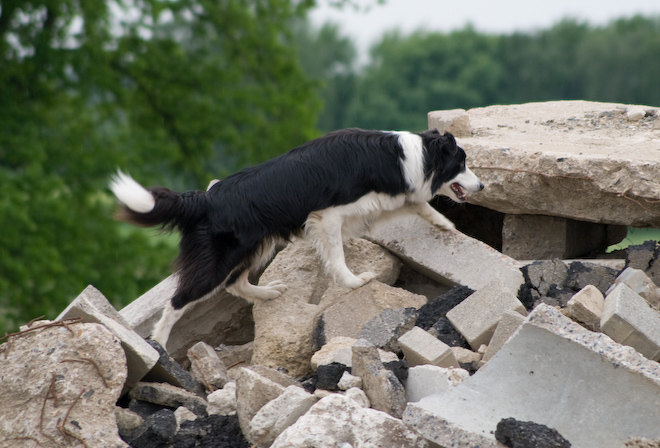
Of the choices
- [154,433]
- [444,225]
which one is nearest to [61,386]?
[154,433]

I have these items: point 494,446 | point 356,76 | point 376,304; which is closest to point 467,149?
point 376,304

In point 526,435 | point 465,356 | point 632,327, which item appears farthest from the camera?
point 465,356

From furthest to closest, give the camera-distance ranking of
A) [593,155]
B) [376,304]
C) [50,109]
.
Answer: [50,109] → [593,155] → [376,304]

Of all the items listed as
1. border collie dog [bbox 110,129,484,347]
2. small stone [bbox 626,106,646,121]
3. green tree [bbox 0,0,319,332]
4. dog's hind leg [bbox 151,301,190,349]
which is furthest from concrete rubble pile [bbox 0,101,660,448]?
green tree [bbox 0,0,319,332]

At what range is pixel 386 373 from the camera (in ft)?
12.2

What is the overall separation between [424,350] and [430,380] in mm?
363

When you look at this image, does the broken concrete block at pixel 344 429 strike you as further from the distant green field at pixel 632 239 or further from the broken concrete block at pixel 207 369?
the distant green field at pixel 632 239

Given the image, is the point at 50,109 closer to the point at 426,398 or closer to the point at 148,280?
the point at 148,280

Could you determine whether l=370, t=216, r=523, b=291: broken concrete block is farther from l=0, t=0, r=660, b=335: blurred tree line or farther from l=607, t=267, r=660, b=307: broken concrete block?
l=0, t=0, r=660, b=335: blurred tree line

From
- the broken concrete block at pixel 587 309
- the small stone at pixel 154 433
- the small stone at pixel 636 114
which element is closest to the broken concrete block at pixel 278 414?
the small stone at pixel 154 433

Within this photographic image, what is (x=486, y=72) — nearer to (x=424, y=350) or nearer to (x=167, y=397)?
(x=424, y=350)

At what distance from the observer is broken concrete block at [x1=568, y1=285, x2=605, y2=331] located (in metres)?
4.23

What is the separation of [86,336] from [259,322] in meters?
1.71

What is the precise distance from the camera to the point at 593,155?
5.53 metres
